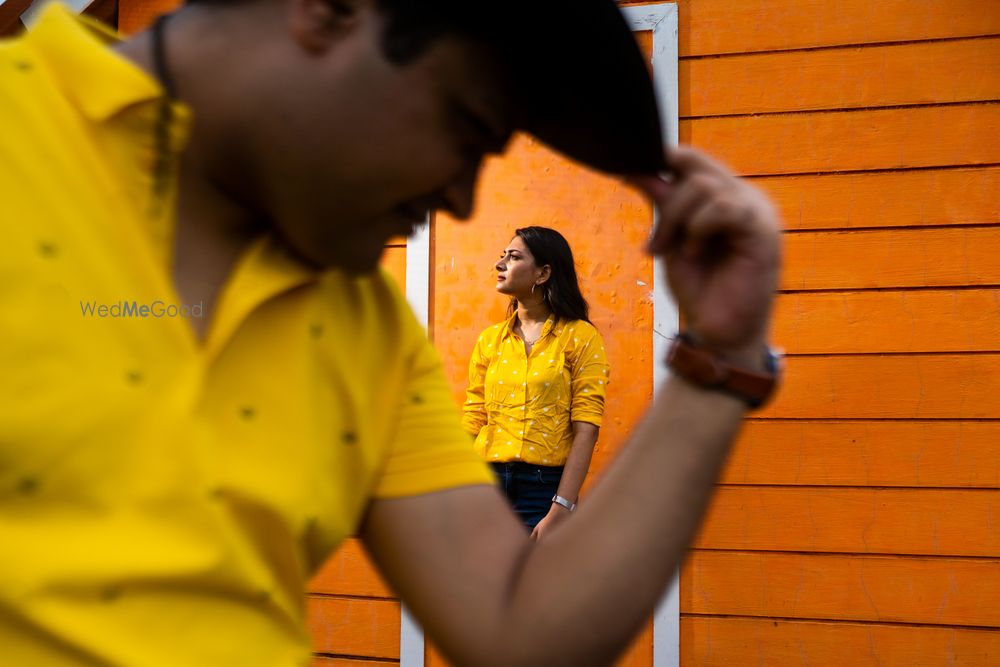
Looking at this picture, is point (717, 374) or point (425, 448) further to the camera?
point (425, 448)

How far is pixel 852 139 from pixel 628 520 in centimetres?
329

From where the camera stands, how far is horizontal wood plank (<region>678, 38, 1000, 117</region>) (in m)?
3.57

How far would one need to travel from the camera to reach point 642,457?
82cm

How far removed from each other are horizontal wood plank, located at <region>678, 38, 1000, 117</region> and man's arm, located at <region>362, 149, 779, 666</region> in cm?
310

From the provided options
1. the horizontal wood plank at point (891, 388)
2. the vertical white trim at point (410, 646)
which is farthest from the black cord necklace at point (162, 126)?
the vertical white trim at point (410, 646)

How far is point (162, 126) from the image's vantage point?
0.79 meters

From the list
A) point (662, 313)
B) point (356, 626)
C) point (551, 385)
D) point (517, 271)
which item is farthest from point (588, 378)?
point (356, 626)

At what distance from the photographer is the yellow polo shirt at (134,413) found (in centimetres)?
70

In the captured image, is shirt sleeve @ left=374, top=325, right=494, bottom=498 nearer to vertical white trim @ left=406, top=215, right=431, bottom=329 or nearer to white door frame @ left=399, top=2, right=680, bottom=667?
white door frame @ left=399, top=2, right=680, bottom=667

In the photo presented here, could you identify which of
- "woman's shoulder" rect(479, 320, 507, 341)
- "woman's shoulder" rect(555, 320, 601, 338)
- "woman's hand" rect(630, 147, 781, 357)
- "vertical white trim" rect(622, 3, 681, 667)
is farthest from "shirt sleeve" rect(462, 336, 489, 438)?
"woman's hand" rect(630, 147, 781, 357)

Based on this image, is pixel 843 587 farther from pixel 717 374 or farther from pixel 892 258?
pixel 717 374

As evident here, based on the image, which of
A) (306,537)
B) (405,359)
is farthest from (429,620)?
(405,359)

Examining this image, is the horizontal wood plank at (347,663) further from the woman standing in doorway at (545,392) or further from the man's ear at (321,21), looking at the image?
the man's ear at (321,21)

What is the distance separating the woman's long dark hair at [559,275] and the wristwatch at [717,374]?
2942 mm
